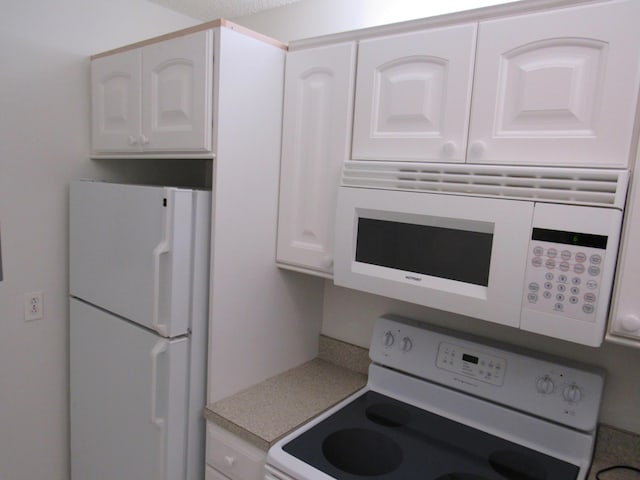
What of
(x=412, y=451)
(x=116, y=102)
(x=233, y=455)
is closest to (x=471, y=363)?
(x=412, y=451)

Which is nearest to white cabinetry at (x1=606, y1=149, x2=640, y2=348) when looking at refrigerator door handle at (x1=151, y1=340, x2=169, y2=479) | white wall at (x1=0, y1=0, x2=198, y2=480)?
refrigerator door handle at (x1=151, y1=340, x2=169, y2=479)

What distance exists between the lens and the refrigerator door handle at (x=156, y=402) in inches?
60.0

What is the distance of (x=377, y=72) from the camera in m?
1.45

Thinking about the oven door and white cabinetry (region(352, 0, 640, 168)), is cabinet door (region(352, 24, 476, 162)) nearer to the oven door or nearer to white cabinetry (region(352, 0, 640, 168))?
white cabinetry (region(352, 0, 640, 168))

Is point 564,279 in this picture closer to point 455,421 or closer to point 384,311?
point 455,421

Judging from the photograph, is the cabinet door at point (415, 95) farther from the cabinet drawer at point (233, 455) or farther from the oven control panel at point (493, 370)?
the cabinet drawer at point (233, 455)

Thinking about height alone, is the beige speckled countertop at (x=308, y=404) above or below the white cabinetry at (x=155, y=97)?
below

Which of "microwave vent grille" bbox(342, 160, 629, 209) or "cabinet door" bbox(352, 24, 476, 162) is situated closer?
"microwave vent grille" bbox(342, 160, 629, 209)

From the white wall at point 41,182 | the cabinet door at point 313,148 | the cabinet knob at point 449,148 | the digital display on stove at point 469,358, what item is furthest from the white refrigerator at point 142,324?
the digital display on stove at point 469,358

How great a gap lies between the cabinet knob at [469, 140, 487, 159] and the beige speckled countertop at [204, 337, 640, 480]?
96 cm

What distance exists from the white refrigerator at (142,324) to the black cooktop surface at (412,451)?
1.55 feet

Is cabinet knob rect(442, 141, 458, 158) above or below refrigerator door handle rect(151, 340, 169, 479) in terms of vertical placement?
above

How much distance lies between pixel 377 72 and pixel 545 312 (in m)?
0.88

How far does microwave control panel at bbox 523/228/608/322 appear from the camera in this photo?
3.58ft
